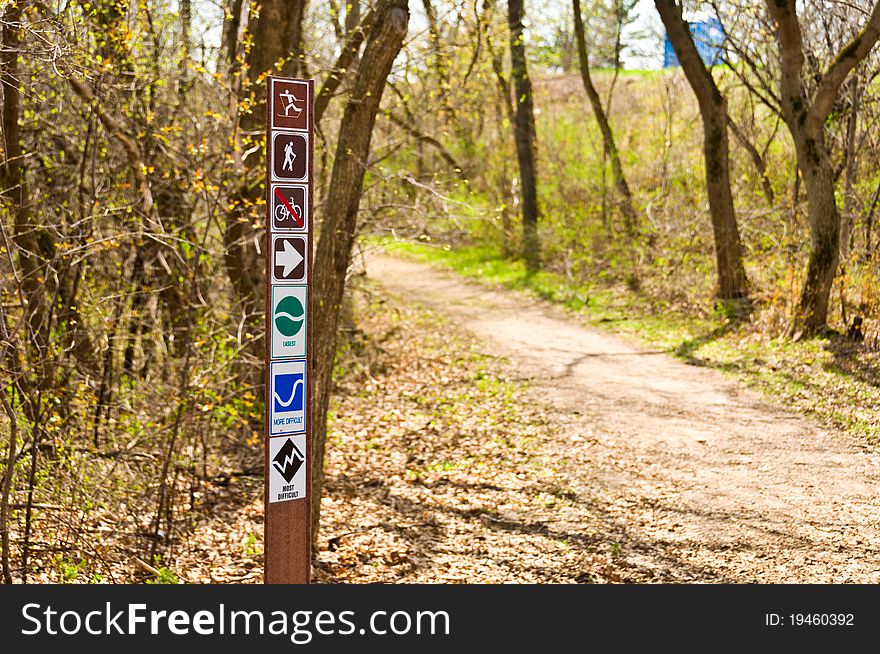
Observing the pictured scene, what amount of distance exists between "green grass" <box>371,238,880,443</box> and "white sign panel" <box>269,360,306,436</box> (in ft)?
14.4

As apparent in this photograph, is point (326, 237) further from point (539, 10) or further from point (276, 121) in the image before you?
point (539, 10)

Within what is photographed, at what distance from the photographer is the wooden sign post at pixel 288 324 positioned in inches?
164

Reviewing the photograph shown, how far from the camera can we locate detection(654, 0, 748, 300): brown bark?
13.0 meters

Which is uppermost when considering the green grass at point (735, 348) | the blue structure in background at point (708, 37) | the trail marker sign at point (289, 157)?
the blue structure in background at point (708, 37)

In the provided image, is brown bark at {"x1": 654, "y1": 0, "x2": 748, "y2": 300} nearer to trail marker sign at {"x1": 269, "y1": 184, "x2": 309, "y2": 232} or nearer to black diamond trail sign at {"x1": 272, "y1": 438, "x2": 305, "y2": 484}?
trail marker sign at {"x1": 269, "y1": 184, "x2": 309, "y2": 232}

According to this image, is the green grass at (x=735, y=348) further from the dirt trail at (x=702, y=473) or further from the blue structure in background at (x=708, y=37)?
the blue structure in background at (x=708, y=37)

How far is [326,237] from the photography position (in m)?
6.91

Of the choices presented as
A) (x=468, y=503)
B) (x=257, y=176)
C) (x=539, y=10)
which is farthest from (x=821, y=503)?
(x=539, y=10)

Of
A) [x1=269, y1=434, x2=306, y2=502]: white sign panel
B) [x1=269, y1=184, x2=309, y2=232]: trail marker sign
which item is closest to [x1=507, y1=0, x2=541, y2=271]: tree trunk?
[x1=269, y1=184, x2=309, y2=232]: trail marker sign

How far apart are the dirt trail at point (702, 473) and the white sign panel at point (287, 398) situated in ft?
10.6

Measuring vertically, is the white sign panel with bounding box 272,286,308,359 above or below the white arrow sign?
below

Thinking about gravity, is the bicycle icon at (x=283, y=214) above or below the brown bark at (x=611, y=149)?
below

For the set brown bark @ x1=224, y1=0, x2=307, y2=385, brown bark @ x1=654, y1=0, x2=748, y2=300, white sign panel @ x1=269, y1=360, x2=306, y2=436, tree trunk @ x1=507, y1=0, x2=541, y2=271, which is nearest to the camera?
white sign panel @ x1=269, y1=360, x2=306, y2=436

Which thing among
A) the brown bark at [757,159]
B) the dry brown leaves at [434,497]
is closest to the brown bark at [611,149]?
the brown bark at [757,159]
